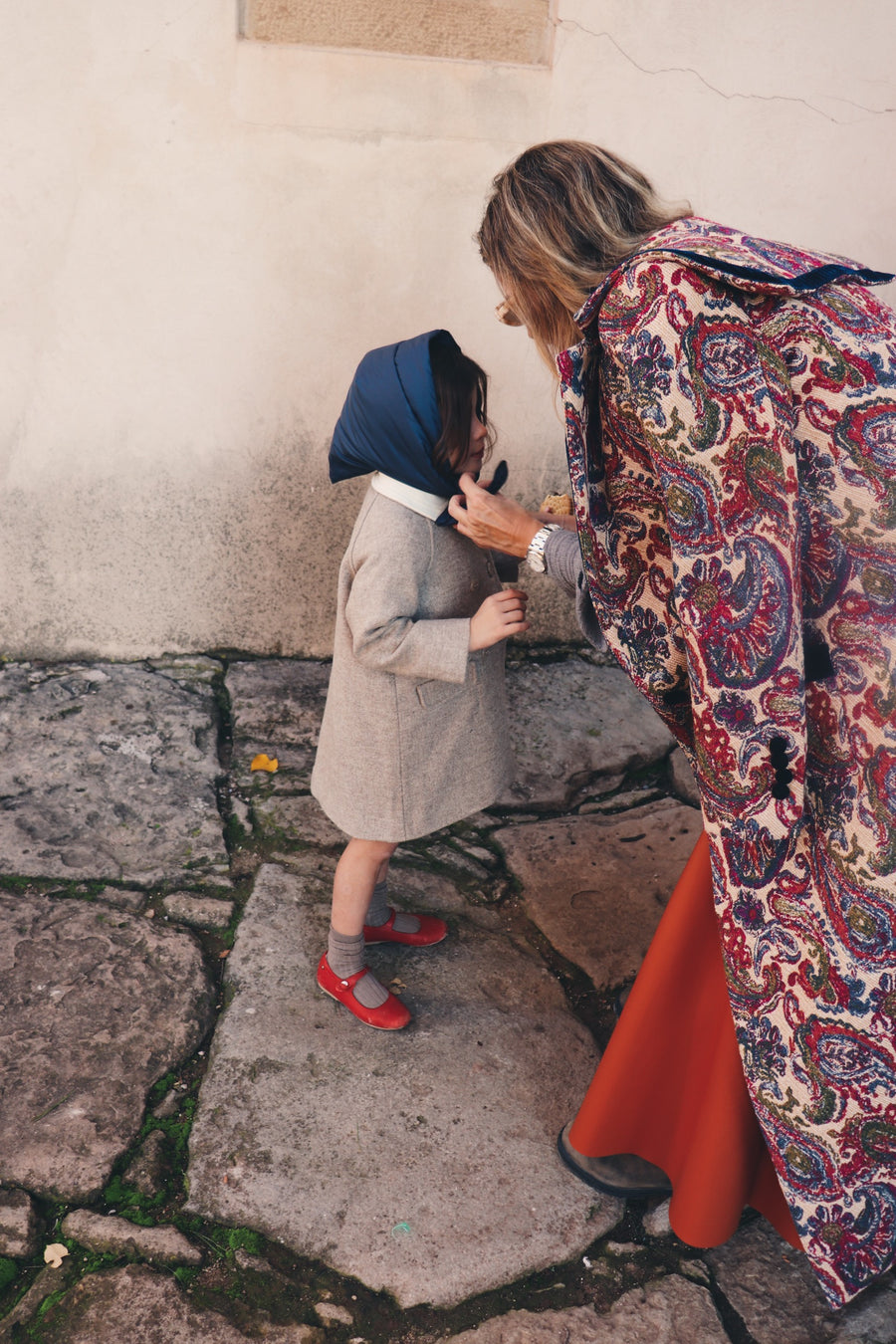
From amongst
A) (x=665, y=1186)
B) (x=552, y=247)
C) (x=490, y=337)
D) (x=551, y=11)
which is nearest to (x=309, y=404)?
(x=490, y=337)

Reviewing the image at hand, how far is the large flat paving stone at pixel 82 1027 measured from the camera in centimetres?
192

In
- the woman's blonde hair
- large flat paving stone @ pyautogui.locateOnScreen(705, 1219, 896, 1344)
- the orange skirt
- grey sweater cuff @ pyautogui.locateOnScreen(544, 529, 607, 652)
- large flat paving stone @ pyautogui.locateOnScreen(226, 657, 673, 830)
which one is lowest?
large flat paving stone @ pyautogui.locateOnScreen(705, 1219, 896, 1344)

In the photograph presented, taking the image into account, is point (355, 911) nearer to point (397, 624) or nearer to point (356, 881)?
point (356, 881)

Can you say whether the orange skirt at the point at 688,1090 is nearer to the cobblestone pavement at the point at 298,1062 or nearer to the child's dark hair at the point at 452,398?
the cobblestone pavement at the point at 298,1062

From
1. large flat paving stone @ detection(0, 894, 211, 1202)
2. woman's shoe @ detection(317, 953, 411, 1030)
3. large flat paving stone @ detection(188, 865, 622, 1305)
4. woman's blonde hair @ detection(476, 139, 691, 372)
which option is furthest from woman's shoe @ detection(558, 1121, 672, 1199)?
woman's blonde hair @ detection(476, 139, 691, 372)

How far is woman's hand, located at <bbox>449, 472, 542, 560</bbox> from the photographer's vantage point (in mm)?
1920

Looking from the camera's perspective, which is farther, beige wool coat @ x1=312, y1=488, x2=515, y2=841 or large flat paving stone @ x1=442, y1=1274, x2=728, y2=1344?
beige wool coat @ x1=312, y1=488, x2=515, y2=841

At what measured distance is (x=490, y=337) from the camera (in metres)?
3.30

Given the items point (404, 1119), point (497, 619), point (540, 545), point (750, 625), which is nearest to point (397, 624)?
point (497, 619)

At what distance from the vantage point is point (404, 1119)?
6.70 ft

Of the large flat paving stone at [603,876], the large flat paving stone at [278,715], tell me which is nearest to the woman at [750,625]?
the large flat paving stone at [603,876]

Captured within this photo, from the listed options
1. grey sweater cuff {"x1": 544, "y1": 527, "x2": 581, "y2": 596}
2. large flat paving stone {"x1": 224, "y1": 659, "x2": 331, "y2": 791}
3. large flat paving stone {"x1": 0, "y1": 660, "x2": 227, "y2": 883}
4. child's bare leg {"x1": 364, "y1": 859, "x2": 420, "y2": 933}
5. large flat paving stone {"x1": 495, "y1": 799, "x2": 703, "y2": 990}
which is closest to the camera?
grey sweater cuff {"x1": 544, "y1": 527, "x2": 581, "y2": 596}

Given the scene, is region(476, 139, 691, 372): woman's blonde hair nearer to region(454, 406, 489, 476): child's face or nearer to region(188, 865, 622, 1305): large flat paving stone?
region(454, 406, 489, 476): child's face

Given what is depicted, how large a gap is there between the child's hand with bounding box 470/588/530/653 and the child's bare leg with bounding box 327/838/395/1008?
0.51 meters
